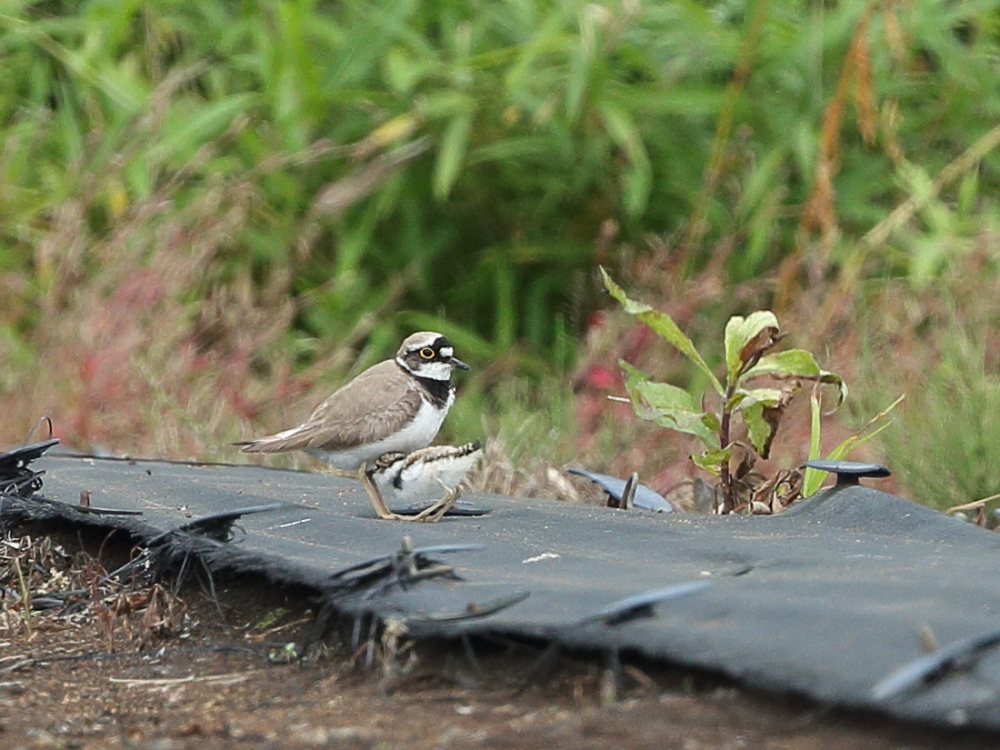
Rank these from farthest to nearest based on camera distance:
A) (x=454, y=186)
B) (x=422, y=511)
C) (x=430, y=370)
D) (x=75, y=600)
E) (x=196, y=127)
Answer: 1. (x=454, y=186)
2. (x=196, y=127)
3. (x=430, y=370)
4. (x=422, y=511)
5. (x=75, y=600)

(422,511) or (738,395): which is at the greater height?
(738,395)

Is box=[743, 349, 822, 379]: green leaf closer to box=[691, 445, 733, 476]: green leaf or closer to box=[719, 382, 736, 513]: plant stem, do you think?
box=[719, 382, 736, 513]: plant stem

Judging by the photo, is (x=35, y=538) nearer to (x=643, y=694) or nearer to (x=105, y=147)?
(x=643, y=694)

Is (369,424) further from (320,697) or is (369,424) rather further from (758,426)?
(320,697)

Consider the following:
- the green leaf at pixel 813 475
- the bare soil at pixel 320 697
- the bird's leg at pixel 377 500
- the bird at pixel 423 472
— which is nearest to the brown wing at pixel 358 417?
the bird at pixel 423 472

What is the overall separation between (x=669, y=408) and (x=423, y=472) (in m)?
0.78

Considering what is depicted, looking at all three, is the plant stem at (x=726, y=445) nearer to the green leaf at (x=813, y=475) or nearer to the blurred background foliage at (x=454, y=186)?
the green leaf at (x=813, y=475)

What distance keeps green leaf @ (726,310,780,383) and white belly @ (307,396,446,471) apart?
884 millimetres

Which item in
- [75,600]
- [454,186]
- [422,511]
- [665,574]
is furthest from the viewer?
[454,186]

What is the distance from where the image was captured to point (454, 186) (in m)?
8.32

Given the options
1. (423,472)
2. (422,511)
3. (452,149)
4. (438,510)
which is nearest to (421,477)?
(423,472)

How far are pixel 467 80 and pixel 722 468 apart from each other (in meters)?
3.70

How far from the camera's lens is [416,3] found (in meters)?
7.42

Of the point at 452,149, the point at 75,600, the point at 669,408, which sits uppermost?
the point at 452,149
